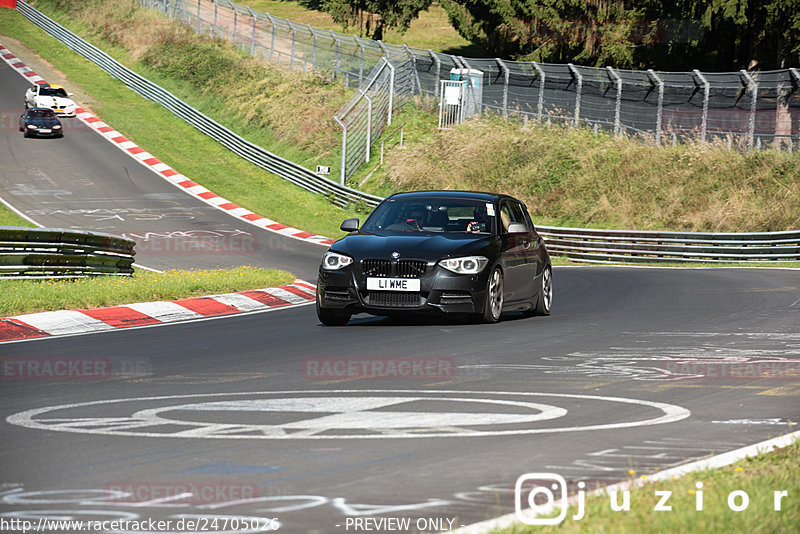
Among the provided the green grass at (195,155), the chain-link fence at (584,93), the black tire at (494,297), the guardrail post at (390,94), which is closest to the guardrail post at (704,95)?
the chain-link fence at (584,93)

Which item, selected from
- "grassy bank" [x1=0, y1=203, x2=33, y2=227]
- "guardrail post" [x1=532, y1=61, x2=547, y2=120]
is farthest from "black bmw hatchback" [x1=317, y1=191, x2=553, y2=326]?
"guardrail post" [x1=532, y1=61, x2=547, y2=120]

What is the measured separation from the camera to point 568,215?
36062mm

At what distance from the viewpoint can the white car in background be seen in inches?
1866

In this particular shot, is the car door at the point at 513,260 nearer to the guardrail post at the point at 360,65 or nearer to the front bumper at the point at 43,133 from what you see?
the guardrail post at the point at 360,65

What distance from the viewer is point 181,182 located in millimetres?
41438

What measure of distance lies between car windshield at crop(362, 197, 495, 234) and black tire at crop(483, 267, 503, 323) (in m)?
0.70

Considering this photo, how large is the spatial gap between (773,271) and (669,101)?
12411 mm

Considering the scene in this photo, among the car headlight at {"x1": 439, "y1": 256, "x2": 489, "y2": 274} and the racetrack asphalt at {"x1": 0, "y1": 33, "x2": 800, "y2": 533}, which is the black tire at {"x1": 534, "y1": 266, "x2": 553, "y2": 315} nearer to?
the racetrack asphalt at {"x1": 0, "y1": 33, "x2": 800, "y2": 533}

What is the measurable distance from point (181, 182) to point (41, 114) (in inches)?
315

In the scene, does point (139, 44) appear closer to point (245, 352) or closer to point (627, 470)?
point (245, 352)

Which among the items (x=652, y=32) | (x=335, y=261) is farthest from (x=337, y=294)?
(x=652, y=32)

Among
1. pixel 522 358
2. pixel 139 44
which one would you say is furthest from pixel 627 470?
pixel 139 44

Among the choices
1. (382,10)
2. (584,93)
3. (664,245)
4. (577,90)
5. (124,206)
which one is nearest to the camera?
(664,245)

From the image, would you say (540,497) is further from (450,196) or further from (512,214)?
(512,214)
